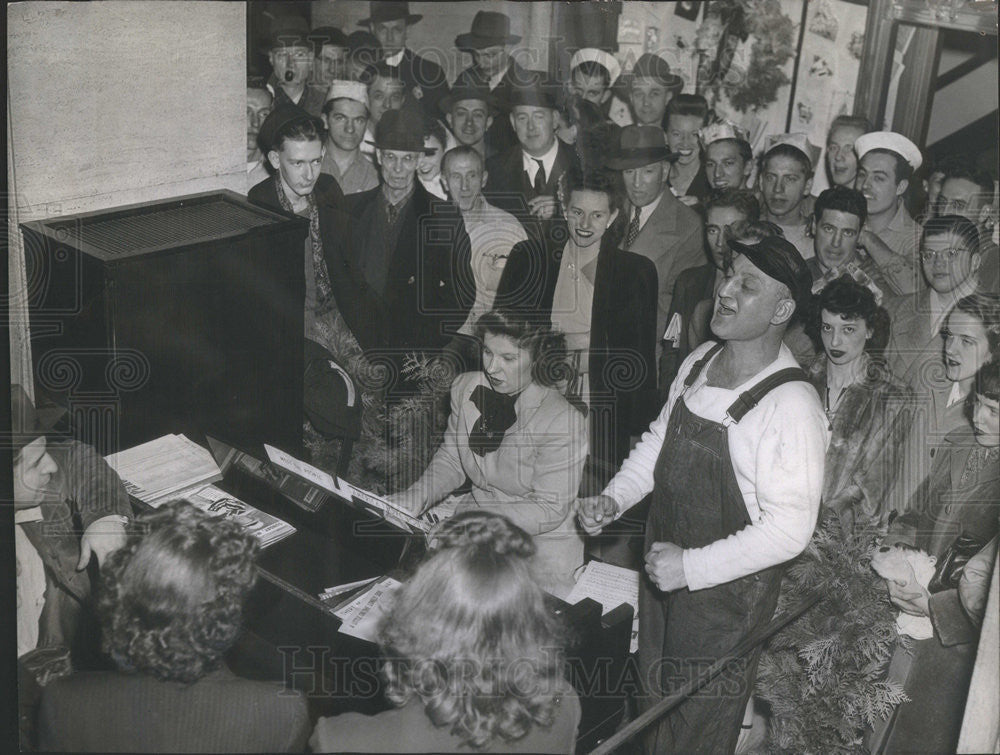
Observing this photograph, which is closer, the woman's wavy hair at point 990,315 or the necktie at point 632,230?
the woman's wavy hair at point 990,315

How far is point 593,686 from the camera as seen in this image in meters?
2.91

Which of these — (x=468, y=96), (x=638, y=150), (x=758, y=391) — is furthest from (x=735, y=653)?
(x=468, y=96)

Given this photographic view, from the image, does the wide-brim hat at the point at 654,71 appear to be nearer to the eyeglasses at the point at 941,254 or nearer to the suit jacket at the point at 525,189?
the suit jacket at the point at 525,189

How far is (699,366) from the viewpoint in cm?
279

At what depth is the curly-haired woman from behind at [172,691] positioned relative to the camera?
2250 millimetres

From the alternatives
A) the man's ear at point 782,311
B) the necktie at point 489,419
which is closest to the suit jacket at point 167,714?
the necktie at point 489,419

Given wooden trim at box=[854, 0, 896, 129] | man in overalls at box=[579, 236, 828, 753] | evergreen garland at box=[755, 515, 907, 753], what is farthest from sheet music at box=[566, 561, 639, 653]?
wooden trim at box=[854, 0, 896, 129]

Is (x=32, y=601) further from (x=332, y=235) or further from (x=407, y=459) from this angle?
(x=332, y=235)

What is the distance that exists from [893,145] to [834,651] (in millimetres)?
1387

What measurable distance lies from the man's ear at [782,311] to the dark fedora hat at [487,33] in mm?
968

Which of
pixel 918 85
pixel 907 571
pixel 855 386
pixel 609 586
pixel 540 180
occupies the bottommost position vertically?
pixel 609 586

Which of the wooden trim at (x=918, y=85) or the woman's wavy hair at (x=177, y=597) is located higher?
the wooden trim at (x=918, y=85)

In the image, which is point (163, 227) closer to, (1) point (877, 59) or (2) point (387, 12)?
(2) point (387, 12)

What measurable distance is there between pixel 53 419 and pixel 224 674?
88 cm
